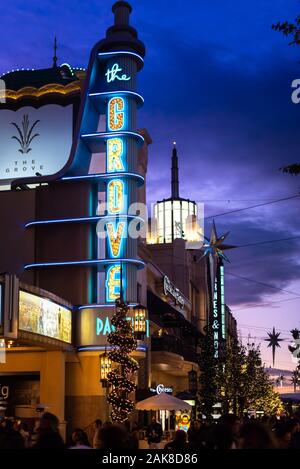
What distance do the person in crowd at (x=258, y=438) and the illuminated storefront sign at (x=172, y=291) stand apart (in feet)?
150

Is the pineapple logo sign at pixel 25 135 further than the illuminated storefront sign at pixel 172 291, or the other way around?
the illuminated storefront sign at pixel 172 291

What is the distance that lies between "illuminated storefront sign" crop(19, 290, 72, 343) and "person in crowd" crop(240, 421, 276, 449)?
21.9 metres

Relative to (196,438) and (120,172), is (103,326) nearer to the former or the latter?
(120,172)

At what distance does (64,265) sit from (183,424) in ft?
34.4

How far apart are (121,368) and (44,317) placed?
3.74 m

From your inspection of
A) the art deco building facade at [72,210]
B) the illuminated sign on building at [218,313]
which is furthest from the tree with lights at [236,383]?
the art deco building facade at [72,210]

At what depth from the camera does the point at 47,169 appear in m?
40.7

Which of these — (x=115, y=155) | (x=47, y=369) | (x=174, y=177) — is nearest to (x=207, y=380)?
(x=47, y=369)

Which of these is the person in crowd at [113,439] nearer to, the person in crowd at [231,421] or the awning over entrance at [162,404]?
the person in crowd at [231,421]

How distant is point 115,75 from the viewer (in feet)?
130

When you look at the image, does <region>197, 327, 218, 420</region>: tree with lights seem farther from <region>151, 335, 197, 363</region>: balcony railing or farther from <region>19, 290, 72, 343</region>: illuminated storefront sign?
<region>19, 290, 72, 343</region>: illuminated storefront sign

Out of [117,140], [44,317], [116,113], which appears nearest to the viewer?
[44,317]

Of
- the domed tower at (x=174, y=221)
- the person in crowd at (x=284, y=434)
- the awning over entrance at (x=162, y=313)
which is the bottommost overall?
the person in crowd at (x=284, y=434)

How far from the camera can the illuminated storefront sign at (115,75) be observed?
39406 millimetres
